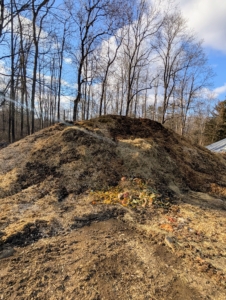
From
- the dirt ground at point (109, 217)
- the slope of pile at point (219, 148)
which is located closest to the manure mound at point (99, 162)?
the dirt ground at point (109, 217)

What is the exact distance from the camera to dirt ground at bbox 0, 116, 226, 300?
→ 7.31 ft

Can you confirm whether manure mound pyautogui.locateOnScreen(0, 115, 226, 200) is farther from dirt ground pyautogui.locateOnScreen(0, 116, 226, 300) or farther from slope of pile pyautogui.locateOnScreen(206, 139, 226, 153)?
slope of pile pyautogui.locateOnScreen(206, 139, 226, 153)

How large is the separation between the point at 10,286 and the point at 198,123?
3562 centimetres

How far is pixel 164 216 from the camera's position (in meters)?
3.73

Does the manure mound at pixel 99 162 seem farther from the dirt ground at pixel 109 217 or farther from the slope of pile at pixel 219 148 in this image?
the slope of pile at pixel 219 148

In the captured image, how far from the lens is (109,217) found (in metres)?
3.71

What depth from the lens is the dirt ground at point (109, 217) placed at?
223 cm

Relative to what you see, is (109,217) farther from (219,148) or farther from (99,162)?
(219,148)

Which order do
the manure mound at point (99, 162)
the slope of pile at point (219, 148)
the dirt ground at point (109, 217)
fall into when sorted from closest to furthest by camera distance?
the dirt ground at point (109, 217), the manure mound at point (99, 162), the slope of pile at point (219, 148)

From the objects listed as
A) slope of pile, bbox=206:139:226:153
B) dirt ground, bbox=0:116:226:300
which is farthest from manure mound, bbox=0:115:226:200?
slope of pile, bbox=206:139:226:153

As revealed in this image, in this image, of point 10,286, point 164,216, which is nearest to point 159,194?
point 164,216

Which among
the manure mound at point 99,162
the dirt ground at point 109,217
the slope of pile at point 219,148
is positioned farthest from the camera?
the slope of pile at point 219,148

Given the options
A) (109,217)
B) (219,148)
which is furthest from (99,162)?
(219,148)

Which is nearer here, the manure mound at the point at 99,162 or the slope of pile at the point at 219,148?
the manure mound at the point at 99,162
